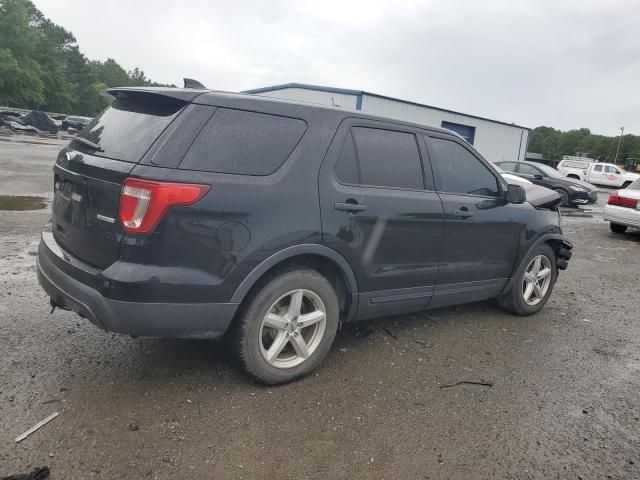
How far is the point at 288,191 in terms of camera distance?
3006 mm

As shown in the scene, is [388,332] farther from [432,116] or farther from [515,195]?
[432,116]

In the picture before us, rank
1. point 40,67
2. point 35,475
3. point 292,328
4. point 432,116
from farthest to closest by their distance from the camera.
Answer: point 40,67, point 432,116, point 292,328, point 35,475

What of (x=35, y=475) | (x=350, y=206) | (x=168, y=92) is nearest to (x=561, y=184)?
(x=350, y=206)

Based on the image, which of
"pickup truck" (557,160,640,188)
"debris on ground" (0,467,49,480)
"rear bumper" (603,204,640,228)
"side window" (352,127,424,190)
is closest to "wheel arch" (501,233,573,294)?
"side window" (352,127,424,190)

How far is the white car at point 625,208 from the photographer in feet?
34.8

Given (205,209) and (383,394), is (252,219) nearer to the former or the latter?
(205,209)

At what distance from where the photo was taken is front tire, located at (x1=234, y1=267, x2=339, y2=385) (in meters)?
2.98

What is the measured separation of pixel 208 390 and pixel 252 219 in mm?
1137

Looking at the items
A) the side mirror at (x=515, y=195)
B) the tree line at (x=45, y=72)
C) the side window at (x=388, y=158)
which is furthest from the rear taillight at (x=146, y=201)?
the tree line at (x=45, y=72)

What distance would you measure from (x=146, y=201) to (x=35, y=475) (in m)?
1.38

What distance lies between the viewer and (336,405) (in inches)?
120

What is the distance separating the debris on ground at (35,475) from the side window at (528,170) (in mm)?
18302

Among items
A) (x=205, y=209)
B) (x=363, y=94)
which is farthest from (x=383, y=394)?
(x=363, y=94)

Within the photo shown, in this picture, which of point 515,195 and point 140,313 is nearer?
point 140,313
